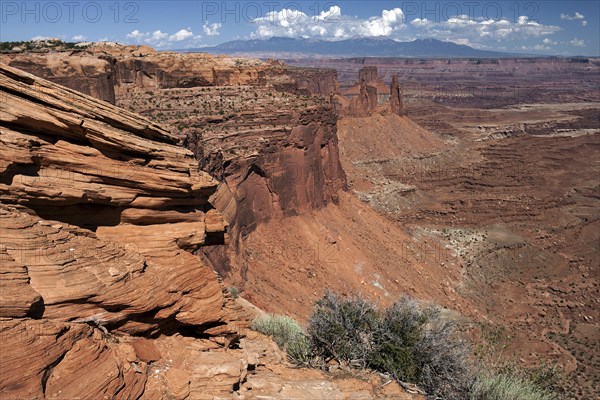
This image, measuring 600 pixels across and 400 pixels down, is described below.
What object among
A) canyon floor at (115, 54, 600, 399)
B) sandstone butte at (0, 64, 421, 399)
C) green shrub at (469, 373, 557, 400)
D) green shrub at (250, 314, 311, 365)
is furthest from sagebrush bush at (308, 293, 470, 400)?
canyon floor at (115, 54, 600, 399)

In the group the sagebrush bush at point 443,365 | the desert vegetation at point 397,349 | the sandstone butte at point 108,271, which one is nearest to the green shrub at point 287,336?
the desert vegetation at point 397,349

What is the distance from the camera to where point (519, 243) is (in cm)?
4203

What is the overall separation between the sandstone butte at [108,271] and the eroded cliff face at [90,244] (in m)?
0.02

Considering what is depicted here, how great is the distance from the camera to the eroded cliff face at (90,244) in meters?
6.85

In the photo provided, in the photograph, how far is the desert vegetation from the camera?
465 inches

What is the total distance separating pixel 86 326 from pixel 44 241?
1.44 m

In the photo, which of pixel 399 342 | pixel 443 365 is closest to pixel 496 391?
pixel 443 365

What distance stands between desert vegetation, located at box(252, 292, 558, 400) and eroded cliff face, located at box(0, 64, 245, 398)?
2987mm

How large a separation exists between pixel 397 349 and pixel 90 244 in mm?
7556

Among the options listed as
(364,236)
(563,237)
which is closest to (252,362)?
(364,236)

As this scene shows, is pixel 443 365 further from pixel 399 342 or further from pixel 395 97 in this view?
pixel 395 97

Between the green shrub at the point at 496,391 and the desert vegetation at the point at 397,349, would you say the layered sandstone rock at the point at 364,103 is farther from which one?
the green shrub at the point at 496,391

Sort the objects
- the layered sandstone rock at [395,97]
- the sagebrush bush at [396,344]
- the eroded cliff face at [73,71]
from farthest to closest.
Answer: the layered sandstone rock at [395,97], the eroded cliff face at [73,71], the sagebrush bush at [396,344]

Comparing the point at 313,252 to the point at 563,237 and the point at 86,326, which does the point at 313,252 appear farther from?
the point at 563,237
